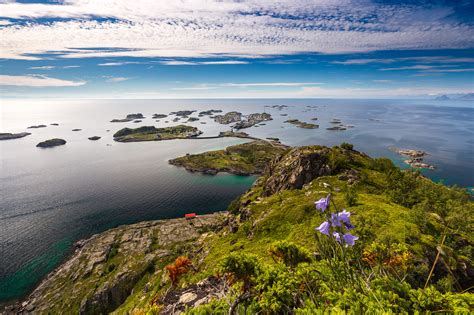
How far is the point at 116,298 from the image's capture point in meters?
61.9

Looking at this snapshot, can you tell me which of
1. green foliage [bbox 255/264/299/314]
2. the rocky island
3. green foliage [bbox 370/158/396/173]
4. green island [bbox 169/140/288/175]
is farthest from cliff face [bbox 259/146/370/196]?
the rocky island

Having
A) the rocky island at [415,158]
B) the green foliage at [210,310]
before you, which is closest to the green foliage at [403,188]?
the green foliage at [210,310]

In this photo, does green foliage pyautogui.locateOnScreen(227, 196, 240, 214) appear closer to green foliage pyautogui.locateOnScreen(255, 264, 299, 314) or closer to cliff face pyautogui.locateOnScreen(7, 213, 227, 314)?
cliff face pyautogui.locateOnScreen(7, 213, 227, 314)

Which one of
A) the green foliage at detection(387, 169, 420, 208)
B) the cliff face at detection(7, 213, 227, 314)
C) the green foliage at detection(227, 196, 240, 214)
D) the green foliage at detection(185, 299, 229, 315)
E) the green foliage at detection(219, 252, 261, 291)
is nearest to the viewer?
the green foliage at detection(185, 299, 229, 315)

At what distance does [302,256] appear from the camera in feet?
54.5

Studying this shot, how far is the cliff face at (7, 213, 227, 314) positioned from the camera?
199 ft

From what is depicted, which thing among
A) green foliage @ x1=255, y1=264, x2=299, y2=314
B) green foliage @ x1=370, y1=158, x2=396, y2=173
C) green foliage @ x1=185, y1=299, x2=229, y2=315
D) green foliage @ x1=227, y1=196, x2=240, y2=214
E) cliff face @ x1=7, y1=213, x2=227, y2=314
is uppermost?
green foliage @ x1=255, y1=264, x2=299, y2=314

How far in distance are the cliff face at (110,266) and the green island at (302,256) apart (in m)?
0.36

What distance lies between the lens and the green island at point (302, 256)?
8.83m

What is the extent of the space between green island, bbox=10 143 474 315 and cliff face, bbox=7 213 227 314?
0.36m

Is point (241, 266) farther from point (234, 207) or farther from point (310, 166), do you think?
point (234, 207)

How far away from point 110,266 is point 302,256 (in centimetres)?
7873

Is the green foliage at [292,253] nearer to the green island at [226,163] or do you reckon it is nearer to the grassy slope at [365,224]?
the grassy slope at [365,224]

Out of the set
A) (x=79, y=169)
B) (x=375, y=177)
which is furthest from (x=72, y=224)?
(x=375, y=177)
